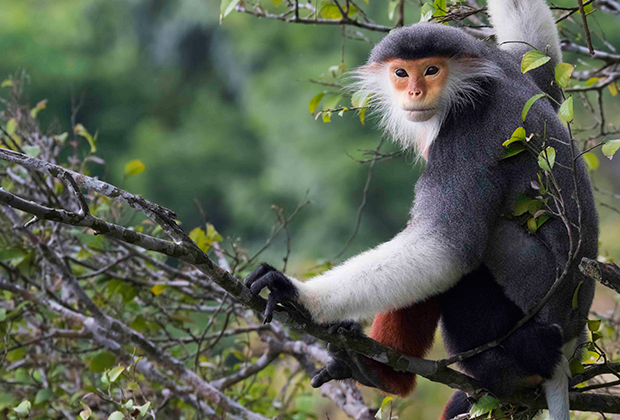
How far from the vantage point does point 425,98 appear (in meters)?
2.31

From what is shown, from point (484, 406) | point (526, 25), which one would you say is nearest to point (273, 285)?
point (484, 406)

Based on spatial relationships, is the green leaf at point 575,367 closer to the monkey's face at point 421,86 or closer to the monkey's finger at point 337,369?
the monkey's finger at point 337,369

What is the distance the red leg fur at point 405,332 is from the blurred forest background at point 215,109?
24.5 ft

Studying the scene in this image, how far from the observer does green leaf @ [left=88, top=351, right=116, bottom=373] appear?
9.26 feet

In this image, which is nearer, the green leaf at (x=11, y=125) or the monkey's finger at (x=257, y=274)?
the monkey's finger at (x=257, y=274)

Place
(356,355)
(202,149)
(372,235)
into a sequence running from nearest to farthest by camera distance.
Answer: (356,355)
(372,235)
(202,149)

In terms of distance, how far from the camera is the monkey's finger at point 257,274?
74.0 inches

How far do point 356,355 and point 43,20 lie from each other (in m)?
12.7

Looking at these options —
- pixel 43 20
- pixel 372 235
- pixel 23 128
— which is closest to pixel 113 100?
pixel 43 20

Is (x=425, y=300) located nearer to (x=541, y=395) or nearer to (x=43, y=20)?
(x=541, y=395)

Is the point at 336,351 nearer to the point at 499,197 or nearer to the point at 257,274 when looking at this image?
the point at 257,274

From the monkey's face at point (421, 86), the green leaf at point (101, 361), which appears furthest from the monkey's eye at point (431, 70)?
the green leaf at point (101, 361)

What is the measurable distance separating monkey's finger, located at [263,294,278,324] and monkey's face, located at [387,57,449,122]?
878 millimetres

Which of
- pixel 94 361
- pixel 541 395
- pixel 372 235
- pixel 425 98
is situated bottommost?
pixel 372 235
